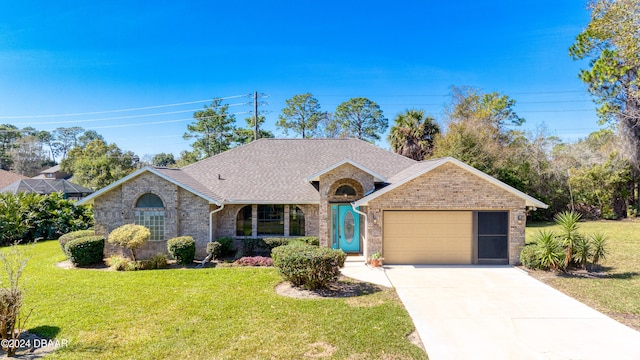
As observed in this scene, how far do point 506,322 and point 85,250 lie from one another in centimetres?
1562

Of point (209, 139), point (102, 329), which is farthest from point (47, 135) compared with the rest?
point (102, 329)

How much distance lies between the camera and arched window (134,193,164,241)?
48.3 ft

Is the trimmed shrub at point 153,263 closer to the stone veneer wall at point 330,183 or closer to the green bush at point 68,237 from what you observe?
the green bush at point 68,237

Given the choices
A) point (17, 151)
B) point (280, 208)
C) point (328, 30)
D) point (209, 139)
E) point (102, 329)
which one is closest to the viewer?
point (102, 329)

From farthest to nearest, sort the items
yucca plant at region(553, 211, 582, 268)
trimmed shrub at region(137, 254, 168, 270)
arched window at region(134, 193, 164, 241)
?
arched window at region(134, 193, 164, 241) → trimmed shrub at region(137, 254, 168, 270) → yucca plant at region(553, 211, 582, 268)

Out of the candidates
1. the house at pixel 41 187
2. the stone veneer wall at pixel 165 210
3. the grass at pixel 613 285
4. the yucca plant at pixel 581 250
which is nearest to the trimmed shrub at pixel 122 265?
the stone veneer wall at pixel 165 210

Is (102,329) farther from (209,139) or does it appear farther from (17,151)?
(17,151)

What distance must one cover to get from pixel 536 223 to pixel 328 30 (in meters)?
23.6

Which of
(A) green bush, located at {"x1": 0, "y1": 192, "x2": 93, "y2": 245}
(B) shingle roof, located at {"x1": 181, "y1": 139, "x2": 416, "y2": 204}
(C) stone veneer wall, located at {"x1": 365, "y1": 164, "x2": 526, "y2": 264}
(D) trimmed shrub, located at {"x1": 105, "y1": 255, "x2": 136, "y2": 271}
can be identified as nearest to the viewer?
(D) trimmed shrub, located at {"x1": 105, "y1": 255, "x2": 136, "y2": 271}

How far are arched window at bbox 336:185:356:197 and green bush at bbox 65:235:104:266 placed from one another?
11046 mm

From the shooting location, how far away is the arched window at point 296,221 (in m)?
16.2

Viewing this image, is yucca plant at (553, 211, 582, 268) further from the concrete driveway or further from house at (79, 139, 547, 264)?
the concrete driveway

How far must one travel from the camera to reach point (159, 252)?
1474 cm

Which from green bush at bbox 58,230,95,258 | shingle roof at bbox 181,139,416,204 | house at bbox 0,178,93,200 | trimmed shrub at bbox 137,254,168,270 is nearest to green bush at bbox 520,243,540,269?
shingle roof at bbox 181,139,416,204
